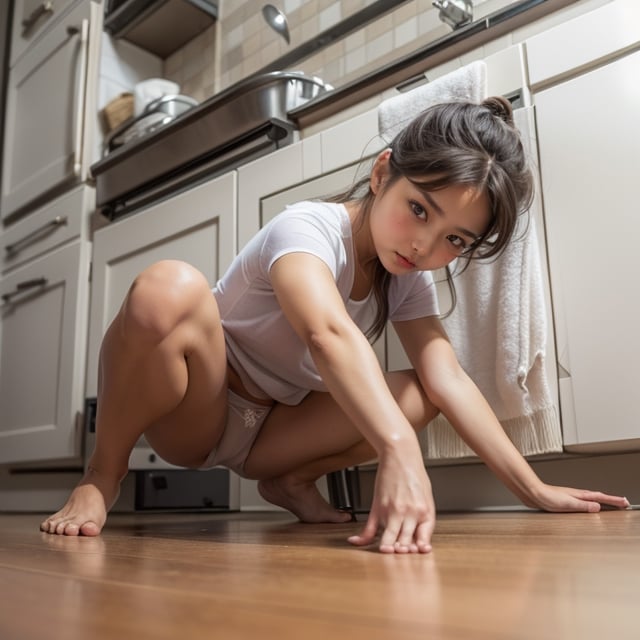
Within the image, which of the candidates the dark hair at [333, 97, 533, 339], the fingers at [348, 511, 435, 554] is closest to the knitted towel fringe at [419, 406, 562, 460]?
the dark hair at [333, 97, 533, 339]

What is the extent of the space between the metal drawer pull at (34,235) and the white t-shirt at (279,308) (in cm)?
113

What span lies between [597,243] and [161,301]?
636 mm

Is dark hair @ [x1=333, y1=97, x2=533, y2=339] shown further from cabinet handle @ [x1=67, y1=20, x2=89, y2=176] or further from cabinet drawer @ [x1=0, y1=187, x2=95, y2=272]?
cabinet handle @ [x1=67, y1=20, x2=89, y2=176]

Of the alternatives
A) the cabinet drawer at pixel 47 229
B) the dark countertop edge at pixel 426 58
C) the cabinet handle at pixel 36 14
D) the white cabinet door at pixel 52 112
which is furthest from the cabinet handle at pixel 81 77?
the dark countertop edge at pixel 426 58

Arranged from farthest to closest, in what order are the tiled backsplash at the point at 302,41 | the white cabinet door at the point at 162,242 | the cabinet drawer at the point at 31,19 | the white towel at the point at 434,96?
the cabinet drawer at the point at 31,19 < the tiled backsplash at the point at 302,41 < the white cabinet door at the point at 162,242 < the white towel at the point at 434,96

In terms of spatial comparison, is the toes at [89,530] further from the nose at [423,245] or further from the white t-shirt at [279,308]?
the nose at [423,245]

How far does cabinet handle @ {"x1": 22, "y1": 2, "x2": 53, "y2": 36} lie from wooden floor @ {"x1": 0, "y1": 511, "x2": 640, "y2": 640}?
2.12m

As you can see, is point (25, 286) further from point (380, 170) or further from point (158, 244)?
point (380, 170)

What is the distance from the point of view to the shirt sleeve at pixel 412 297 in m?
1.06

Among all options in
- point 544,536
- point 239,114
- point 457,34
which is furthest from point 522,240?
point 239,114

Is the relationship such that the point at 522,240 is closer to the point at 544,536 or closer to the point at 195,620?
the point at 544,536

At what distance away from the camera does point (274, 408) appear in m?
1.11

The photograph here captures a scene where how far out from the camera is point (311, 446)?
104 cm

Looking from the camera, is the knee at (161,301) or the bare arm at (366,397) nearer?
the bare arm at (366,397)
